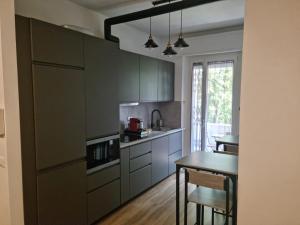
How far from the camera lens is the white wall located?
407cm

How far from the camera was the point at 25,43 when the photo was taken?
6.28ft

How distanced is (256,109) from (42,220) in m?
2.17

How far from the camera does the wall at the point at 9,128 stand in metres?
1.79

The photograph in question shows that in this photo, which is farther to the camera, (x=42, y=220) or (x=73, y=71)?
(x=73, y=71)

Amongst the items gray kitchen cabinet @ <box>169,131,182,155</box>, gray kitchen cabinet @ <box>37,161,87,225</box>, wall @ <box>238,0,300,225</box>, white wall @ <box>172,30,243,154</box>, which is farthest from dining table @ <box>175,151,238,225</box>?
white wall @ <box>172,30,243,154</box>

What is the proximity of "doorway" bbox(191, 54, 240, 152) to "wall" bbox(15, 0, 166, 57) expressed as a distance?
152 centimetres

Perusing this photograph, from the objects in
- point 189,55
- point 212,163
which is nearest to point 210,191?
point 212,163

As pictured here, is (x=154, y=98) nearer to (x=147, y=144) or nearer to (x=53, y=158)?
(x=147, y=144)

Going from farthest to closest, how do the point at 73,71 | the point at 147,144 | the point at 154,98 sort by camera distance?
the point at 154,98
the point at 147,144
the point at 73,71

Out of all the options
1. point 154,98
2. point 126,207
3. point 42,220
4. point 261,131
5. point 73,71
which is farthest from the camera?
point 154,98

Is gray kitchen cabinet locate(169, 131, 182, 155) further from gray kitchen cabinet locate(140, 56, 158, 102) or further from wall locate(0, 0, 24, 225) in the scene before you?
wall locate(0, 0, 24, 225)

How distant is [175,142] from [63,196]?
2.59m

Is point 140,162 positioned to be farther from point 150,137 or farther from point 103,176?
point 103,176


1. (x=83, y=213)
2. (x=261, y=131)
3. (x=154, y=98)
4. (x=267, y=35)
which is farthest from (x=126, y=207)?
(x=267, y=35)
